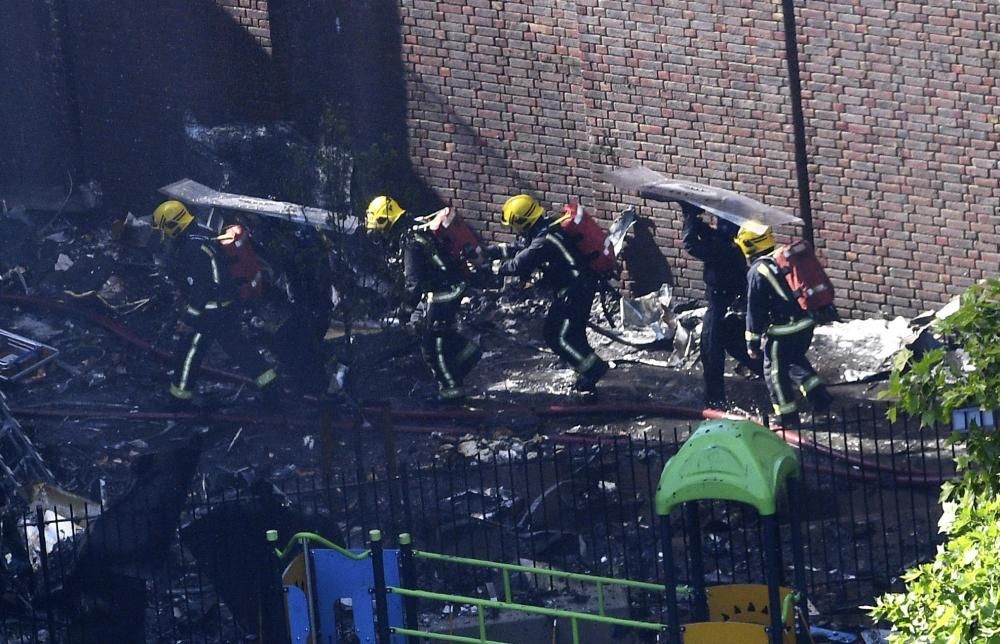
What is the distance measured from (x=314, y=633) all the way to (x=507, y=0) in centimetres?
833

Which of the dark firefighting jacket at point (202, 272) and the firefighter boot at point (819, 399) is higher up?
the dark firefighting jacket at point (202, 272)

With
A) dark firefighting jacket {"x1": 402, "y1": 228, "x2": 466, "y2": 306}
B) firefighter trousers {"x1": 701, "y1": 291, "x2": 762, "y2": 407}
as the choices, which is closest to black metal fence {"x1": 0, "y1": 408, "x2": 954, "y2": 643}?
firefighter trousers {"x1": 701, "y1": 291, "x2": 762, "y2": 407}


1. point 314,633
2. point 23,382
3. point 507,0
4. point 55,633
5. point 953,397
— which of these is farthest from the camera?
point 507,0

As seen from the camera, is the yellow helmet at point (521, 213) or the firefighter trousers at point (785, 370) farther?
the yellow helmet at point (521, 213)

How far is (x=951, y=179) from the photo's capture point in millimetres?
13664

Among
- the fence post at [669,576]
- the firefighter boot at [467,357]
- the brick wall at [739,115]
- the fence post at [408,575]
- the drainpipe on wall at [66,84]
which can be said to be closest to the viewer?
the fence post at [669,576]

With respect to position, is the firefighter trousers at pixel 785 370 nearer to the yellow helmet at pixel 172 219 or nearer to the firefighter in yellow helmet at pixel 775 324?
the firefighter in yellow helmet at pixel 775 324

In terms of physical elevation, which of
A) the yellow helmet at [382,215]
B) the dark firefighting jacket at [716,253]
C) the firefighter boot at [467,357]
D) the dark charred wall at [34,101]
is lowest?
the firefighter boot at [467,357]

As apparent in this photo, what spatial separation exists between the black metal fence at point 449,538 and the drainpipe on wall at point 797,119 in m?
3.40

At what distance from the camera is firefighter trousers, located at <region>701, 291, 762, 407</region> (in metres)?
12.8

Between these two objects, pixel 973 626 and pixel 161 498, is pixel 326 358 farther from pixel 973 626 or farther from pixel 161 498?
pixel 973 626

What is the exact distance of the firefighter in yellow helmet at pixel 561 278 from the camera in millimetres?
12938

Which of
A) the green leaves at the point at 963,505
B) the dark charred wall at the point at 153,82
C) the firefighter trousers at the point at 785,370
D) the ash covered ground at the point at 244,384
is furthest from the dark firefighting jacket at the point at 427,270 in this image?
the green leaves at the point at 963,505

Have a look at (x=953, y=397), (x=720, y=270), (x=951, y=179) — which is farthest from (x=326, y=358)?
(x=953, y=397)
